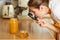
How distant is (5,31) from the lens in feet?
4.17

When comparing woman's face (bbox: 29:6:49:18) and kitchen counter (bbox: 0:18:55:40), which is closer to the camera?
kitchen counter (bbox: 0:18:55:40)

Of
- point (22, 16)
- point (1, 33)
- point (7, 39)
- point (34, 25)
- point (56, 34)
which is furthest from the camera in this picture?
point (22, 16)

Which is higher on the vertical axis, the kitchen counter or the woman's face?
the woman's face

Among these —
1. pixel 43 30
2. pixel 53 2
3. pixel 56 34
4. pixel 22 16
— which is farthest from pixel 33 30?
pixel 22 16

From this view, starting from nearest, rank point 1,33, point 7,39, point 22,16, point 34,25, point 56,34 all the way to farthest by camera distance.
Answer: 1. point 7,39
2. point 1,33
3. point 56,34
4. point 34,25
5. point 22,16

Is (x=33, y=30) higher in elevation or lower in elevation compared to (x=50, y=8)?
lower

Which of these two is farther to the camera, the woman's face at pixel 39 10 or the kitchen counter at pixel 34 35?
the woman's face at pixel 39 10

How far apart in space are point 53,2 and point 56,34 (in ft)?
0.95

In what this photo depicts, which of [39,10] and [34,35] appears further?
[39,10]

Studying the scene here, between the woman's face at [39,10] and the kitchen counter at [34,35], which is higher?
the woman's face at [39,10]

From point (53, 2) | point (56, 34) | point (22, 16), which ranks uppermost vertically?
point (53, 2)

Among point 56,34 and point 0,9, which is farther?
point 0,9

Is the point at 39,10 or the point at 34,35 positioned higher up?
the point at 39,10

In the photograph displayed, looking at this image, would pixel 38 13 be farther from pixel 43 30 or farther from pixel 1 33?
pixel 1 33
